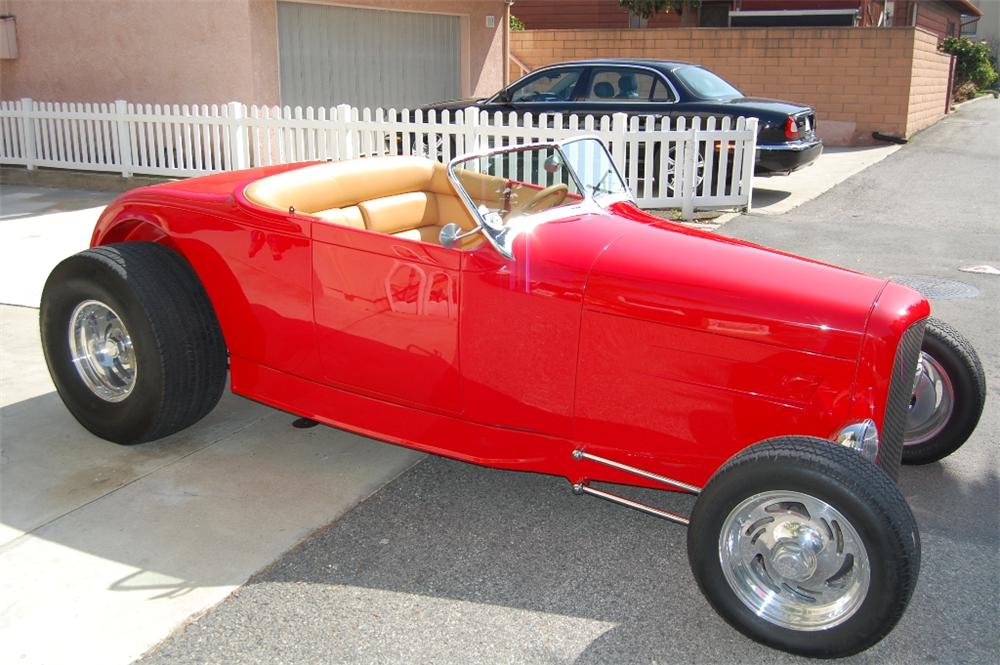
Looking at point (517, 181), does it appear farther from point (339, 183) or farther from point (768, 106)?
point (768, 106)

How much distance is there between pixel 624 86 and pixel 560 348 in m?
8.39

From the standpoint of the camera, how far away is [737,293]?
321 centimetres

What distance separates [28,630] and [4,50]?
1284 cm

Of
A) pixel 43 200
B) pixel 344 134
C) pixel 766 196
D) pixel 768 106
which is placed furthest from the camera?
pixel 766 196

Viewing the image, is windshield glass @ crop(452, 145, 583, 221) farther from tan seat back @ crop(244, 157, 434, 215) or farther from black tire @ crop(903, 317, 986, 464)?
black tire @ crop(903, 317, 986, 464)

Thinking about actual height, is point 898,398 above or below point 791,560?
above

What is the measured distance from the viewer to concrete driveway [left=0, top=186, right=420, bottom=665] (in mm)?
3092

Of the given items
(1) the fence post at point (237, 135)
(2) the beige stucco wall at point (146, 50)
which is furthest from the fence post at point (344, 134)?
(2) the beige stucco wall at point (146, 50)

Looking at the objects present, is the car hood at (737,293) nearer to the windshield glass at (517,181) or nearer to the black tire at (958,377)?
the windshield glass at (517,181)

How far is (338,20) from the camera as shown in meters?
13.5

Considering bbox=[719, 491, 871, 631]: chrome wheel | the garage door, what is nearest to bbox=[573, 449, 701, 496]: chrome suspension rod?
bbox=[719, 491, 871, 631]: chrome wheel

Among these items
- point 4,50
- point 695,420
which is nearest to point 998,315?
point 695,420

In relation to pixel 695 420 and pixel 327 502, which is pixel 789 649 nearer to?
pixel 695 420

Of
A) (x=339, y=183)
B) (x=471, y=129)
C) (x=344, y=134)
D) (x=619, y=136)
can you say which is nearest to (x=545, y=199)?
(x=339, y=183)
